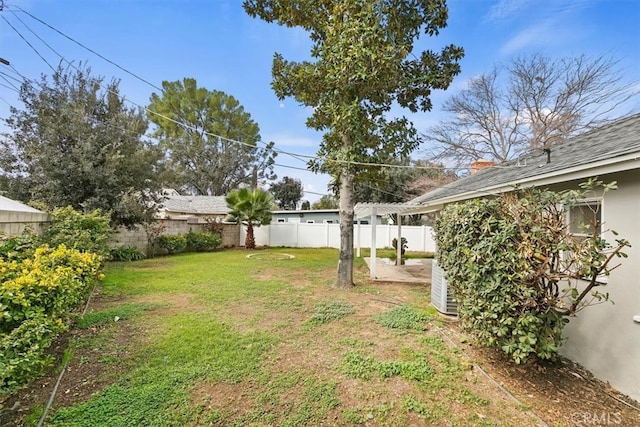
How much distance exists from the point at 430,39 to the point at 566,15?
5159mm

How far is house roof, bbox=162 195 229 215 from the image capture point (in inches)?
850

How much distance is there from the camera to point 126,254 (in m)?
12.1

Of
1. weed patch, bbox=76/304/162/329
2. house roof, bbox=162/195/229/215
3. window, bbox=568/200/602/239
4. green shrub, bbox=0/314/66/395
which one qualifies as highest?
house roof, bbox=162/195/229/215

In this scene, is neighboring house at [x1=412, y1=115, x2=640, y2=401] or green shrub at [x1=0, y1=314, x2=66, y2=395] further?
neighboring house at [x1=412, y1=115, x2=640, y2=401]

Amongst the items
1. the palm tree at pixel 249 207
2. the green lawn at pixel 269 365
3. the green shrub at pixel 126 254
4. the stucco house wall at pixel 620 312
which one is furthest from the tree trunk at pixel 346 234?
the palm tree at pixel 249 207

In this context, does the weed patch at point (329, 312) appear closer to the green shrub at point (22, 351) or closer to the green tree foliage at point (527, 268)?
the green tree foliage at point (527, 268)

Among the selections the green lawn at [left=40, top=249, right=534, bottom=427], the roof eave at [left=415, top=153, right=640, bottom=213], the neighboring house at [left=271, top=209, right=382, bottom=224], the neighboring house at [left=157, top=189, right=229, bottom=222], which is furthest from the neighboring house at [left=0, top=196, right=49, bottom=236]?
the neighboring house at [left=271, top=209, right=382, bottom=224]

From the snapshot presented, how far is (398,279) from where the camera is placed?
30.3 ft

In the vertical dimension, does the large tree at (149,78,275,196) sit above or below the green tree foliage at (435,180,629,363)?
above

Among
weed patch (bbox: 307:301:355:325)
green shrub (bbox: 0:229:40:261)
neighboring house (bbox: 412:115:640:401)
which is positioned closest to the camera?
neighboring house (bbox: 412:115:640:401)

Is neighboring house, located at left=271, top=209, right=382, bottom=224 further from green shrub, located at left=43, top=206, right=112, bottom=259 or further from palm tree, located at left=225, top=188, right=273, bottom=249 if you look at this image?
green shrub, located at left=43, top=206, right=112, bottom=259

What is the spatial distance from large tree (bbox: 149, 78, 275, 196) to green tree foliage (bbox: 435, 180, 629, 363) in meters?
25.5

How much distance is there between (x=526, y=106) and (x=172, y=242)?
21174 millimetres

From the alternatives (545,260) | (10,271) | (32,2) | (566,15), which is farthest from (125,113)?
(566,15)
